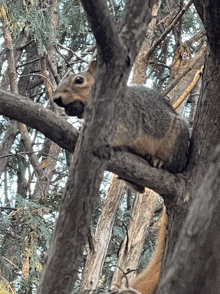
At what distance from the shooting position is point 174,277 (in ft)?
3.59

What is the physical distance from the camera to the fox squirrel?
3.00 metres

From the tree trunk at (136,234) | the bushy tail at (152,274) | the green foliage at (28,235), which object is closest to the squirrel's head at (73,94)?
the bushy tail at (152,274)

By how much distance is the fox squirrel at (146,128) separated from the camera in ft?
9.86

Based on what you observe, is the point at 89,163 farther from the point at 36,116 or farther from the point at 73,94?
the point at 73,94

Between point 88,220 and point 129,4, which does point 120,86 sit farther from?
point 88,220

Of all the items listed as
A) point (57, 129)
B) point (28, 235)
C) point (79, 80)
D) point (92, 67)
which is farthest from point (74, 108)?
point (28, 235)

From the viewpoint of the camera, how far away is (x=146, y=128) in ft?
10.8

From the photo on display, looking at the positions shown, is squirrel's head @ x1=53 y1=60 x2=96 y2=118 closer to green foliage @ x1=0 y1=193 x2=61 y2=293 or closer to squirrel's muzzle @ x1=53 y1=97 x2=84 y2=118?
squirrel's muzzle @ x1=53 y1=97 x2=84 y2=118

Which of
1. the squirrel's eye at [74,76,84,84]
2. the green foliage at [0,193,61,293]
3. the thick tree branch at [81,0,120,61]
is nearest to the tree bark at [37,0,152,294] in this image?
the thick tree branch at [81,0,120,61]

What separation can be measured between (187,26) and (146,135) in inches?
192

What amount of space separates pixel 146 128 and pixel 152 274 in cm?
113

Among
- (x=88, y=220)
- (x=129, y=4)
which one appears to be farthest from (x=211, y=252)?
(x=129, y=4)

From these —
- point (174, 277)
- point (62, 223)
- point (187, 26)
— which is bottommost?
point (174, 277)

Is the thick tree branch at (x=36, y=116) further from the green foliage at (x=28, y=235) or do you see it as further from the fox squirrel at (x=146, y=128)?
the green foliage at (x=28, y=235)
